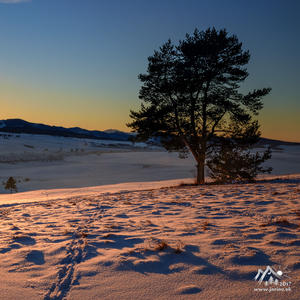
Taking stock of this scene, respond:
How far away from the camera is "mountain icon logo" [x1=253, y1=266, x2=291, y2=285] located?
2854 millimetres

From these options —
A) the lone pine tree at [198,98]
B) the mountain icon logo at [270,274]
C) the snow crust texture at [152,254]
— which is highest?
the lone pine tree at [198,98]

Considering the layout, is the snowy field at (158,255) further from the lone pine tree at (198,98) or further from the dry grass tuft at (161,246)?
the lone pine tree at (198,98)

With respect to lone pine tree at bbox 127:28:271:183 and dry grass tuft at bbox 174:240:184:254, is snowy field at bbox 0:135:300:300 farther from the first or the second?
lone pine tree at bbox 127:28:271:183

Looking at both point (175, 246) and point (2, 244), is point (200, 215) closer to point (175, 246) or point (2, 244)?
point (175, 246)

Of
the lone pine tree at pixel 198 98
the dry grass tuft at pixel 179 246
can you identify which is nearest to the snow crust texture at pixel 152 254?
the dry grass tuft at pixel 179 246

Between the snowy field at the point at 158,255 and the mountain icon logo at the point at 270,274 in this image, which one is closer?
the snowy field at the point at 158,255

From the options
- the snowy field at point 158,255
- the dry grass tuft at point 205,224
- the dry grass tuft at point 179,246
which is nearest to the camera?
the snowy field at point 158,255

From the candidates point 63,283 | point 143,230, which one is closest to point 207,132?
point 143,230

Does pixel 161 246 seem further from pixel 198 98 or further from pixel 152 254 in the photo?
pixel 198 98

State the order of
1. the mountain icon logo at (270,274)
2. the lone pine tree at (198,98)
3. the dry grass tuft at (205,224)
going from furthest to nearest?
the lone pine tree at (198,98) → the dry grass tuft at (205,224) → the mountain icon logo at (270,274)

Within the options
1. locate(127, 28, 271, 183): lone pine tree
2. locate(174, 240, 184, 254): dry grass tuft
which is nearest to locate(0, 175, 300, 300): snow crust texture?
locate(174, 240, 184, 254): dry grass tuft

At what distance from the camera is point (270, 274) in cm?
292

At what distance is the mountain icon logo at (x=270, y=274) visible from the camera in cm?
285

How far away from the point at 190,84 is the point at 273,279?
12.8m
